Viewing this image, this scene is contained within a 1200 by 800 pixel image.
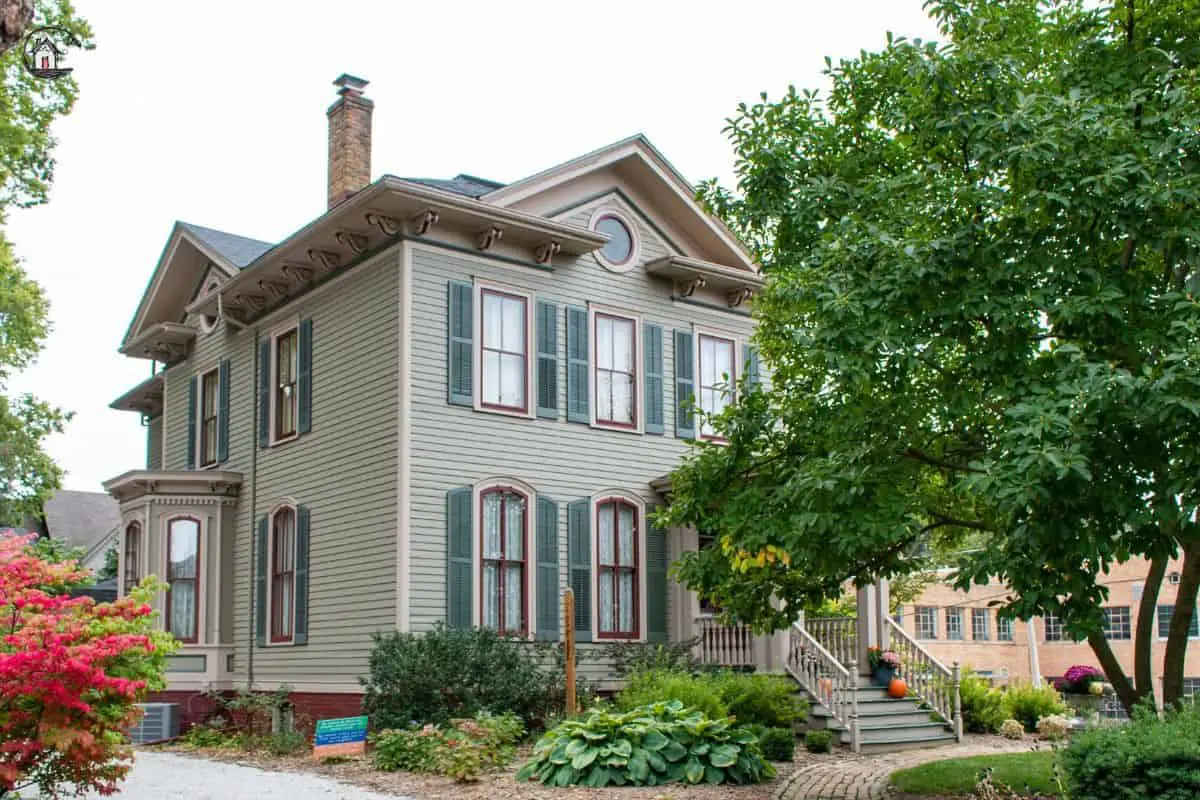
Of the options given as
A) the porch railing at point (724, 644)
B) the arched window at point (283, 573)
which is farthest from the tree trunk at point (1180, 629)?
the arched window at point (283, 573)

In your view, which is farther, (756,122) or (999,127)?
(756,122)

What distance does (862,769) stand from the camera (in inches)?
591

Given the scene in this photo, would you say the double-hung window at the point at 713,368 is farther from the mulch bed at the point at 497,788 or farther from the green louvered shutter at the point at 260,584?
the green louvered shutter at the point at 260,584

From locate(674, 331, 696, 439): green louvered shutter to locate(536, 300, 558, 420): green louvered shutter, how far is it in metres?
2.58

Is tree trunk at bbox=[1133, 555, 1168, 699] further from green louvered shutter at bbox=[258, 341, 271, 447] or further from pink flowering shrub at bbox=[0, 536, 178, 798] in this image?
green louvered shutter at bbox=[258, 341, 271, 447]

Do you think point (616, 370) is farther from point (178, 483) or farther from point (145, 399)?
point (145, 399)

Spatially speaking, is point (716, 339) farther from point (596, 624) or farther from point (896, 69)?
point (896, 69)

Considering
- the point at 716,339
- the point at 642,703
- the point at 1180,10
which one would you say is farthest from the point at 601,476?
the point at 1180,10

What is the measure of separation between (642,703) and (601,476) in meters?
5.41

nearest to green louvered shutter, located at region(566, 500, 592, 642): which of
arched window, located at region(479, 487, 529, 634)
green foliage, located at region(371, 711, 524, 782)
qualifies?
arched window, located at region(479, 487, 529, 634)

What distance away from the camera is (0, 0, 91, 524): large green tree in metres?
23.1

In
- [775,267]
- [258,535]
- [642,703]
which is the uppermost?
[775,267]

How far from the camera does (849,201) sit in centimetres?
1186

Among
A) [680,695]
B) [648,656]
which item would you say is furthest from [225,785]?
[648,656]
